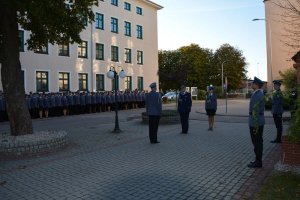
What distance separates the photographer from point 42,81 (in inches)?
1176

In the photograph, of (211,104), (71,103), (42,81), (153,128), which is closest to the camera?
(153,128)

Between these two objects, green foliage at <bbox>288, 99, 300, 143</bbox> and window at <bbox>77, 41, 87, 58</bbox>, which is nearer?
green foliage at <bbox>288, 99, 300, 143</bbox>

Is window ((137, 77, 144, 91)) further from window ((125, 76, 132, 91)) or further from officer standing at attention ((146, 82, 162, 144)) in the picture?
officer standing at attention ((146, 82, 162, 144))

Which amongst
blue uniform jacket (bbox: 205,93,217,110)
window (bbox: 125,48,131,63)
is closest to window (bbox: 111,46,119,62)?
window (bbox: 125,48,131,63)

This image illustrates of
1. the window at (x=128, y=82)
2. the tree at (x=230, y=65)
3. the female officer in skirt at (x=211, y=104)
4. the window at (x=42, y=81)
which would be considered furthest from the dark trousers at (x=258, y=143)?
the tree at (x=230, y=65)

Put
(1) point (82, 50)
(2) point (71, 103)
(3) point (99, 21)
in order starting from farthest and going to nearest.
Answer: (3) point (99, 21)
(1) point (82, 50)
(2) point (71, 103)

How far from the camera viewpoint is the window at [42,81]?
1156 inches

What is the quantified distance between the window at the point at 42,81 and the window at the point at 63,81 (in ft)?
4.70

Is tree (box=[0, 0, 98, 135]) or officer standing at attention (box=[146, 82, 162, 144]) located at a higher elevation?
tree (box=[0, 0, 98, 135])

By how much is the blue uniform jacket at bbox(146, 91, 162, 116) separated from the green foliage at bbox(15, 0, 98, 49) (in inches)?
151

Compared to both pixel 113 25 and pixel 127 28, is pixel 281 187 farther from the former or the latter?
pixel 127 28

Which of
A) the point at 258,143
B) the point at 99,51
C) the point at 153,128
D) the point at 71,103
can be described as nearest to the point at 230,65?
the point at 99,51

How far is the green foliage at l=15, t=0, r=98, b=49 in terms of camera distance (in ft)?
39.3

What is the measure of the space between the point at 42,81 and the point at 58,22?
59.4 ft
